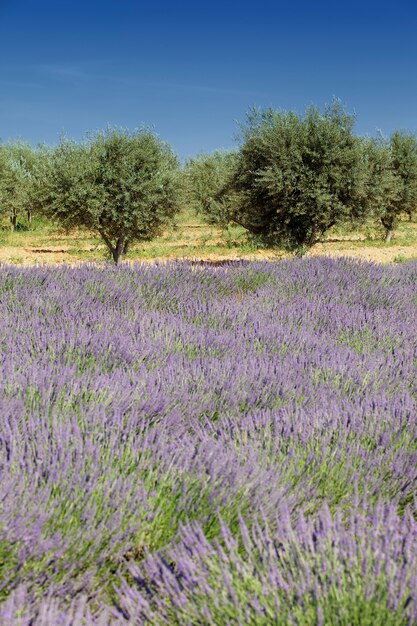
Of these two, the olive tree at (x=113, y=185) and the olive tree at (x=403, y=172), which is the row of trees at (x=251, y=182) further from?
the olive tree at (x=403, y=172)

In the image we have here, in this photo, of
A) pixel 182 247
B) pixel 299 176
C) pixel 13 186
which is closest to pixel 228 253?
pixel 182 247

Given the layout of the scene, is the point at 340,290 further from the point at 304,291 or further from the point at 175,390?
the point at 175,390

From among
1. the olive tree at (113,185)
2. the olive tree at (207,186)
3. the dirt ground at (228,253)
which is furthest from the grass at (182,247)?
the olive tree at (113,185)

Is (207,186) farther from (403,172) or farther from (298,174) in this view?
(298,174)

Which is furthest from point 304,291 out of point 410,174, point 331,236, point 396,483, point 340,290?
point 331,236

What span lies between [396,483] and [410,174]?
31.7 meters

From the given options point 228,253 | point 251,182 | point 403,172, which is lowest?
point 228,253

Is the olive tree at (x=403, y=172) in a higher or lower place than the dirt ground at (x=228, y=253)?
higher

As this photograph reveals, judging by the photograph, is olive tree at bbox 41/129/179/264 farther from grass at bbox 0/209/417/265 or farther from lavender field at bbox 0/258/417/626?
lavender field at bbox 0/258/417/626

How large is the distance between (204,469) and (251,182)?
15.5 meters

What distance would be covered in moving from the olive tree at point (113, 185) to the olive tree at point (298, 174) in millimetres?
3688

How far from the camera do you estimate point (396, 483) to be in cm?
206

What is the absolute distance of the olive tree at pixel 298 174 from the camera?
15633mm

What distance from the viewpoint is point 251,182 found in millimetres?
16516
